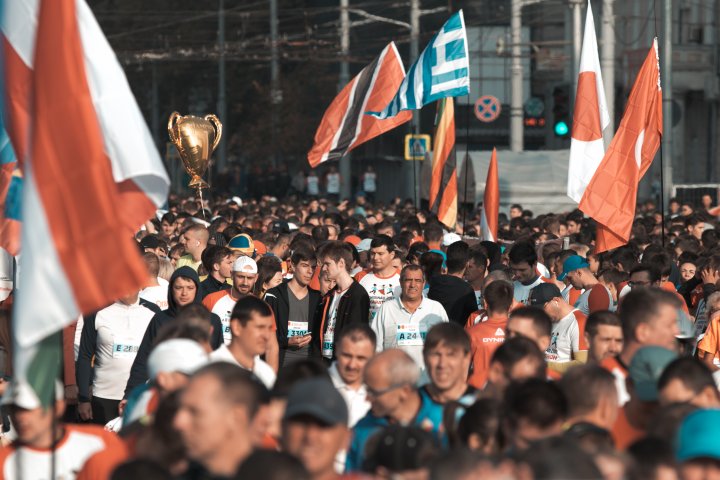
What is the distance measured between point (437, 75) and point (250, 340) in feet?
33.7

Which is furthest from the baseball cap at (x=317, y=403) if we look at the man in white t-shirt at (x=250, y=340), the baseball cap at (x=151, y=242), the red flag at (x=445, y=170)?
the red flag at (x=445, y=170)

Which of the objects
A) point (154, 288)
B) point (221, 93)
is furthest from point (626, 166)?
point (221, 93)

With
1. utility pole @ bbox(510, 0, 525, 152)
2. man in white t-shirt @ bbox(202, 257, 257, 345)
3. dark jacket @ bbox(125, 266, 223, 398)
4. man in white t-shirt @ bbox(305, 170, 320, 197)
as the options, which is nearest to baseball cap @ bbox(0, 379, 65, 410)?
dark jacket @ bbox(125, 266, 223, 398)

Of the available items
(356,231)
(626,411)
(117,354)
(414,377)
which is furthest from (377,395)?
(356,231)

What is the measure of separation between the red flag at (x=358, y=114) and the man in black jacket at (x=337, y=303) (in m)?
7.45

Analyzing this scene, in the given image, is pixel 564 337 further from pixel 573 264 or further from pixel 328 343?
pixel 573 264

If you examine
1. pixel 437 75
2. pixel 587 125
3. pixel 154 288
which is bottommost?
pixel 154 288

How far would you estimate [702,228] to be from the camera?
2034 centimetres

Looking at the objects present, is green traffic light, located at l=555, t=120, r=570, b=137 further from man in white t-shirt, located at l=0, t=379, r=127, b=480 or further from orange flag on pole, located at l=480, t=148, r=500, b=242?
man in white t-shirt, located at l=0, t=379, r=127, b=480

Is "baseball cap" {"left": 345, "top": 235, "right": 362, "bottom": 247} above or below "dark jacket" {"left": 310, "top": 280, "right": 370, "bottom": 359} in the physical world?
below

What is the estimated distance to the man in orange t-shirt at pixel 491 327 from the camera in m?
9.79

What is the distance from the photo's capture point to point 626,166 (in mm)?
14461

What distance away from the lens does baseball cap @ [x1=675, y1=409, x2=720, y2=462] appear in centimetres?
563

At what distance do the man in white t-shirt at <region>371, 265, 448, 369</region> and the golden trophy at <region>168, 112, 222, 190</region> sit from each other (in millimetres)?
10838
